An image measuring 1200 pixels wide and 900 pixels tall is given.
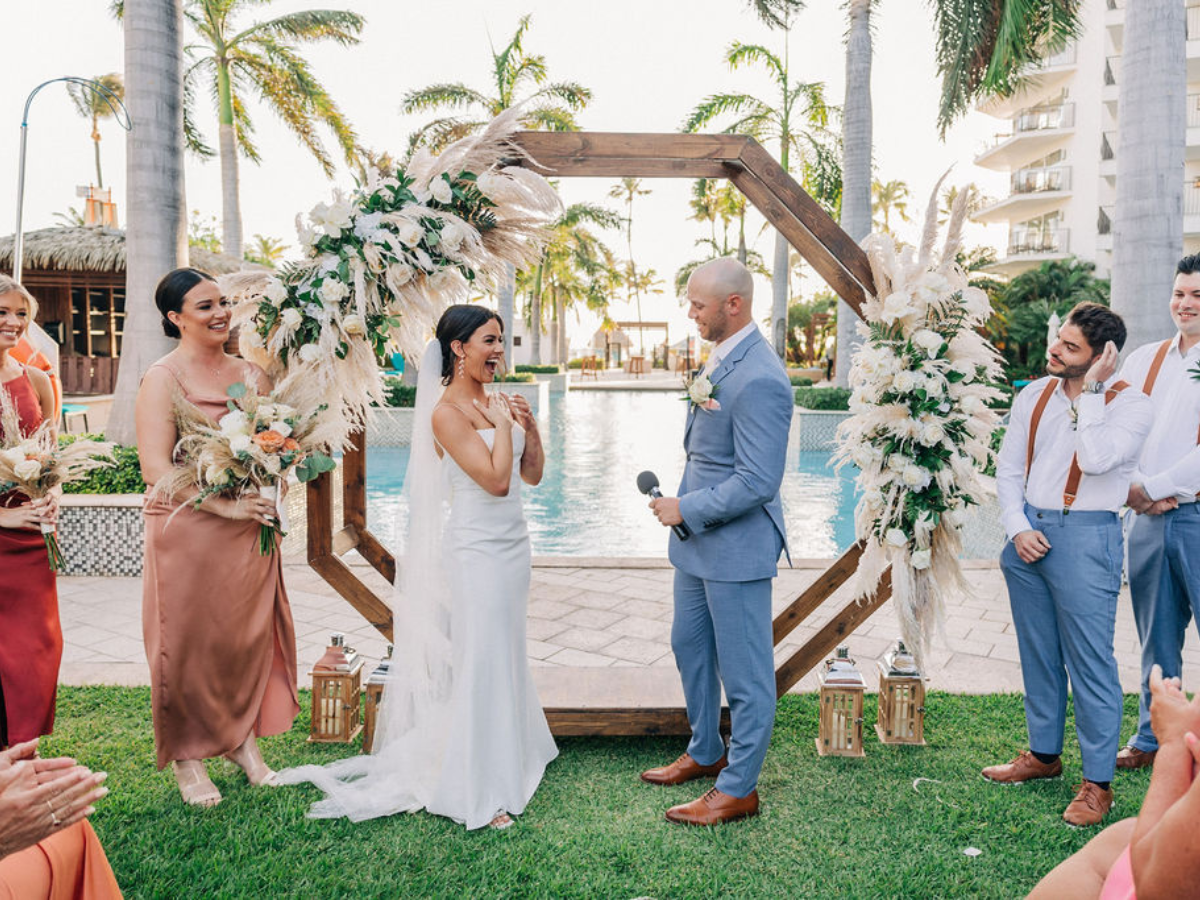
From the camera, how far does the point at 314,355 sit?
3.72 m

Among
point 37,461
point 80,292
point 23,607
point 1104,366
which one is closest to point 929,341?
point 1104,366

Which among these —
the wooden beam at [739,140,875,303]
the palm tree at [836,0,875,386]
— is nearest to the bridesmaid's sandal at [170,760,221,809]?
the wooden beam at [739,140,875,303]

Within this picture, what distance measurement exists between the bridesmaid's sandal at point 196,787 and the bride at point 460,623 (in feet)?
0.93

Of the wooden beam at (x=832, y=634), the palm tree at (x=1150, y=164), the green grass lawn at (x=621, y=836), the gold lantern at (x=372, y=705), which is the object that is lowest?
the green grass lawn at (x=621, y=836)

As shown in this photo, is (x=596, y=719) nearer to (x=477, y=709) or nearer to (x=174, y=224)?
(x=477, y=709)

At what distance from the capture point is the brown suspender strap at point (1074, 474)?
11.5 ft

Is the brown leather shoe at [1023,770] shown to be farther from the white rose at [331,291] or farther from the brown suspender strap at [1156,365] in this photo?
the white rose at [331,291]

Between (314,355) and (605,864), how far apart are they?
2.40 m

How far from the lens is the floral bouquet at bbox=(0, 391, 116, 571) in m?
3.49

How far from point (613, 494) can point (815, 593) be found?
8.53 m

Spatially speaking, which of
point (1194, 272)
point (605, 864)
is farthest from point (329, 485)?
point (1194, 272)

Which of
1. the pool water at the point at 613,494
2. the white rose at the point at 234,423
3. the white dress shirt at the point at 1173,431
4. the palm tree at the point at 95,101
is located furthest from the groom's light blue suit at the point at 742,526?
the palm tree at the point at 95,101

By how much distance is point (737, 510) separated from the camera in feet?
11.1

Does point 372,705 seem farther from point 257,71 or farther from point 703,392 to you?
point 257,71
